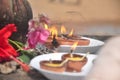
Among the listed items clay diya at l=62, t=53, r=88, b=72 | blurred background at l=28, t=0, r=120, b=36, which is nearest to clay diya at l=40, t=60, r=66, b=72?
clay diya at l=62, t=53, r=88, b=72

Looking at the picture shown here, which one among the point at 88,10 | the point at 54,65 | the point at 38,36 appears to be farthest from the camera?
the point at 88,10

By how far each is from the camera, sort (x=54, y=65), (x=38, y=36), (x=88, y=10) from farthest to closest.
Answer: (x=88, y=10)
(x=38, y=36)
(x=54, y=65)

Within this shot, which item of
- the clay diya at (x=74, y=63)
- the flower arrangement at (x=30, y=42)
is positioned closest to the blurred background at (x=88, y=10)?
the flower arrangement at (x=30, y=42)

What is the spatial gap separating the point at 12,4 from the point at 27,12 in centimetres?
5

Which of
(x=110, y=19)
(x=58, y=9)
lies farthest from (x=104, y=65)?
(x=110, y=19)

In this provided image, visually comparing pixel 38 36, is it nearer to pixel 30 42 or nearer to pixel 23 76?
pixel 30 42

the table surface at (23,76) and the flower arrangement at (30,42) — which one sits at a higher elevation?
the flower arrangement at (30,42)

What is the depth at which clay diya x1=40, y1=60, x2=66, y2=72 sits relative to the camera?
22.0 inches

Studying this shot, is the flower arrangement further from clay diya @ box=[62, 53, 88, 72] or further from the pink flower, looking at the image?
clay diya @ box=[62, 53, 88, 72]

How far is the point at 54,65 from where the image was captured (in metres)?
0.57

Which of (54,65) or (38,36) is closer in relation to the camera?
(54,65)

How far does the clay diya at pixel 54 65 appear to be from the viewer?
0.56 meters

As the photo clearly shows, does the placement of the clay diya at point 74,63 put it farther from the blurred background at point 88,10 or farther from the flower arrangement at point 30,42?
the blurred background at point 88,10

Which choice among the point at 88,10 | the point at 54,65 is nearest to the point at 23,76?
the point at 54,65
